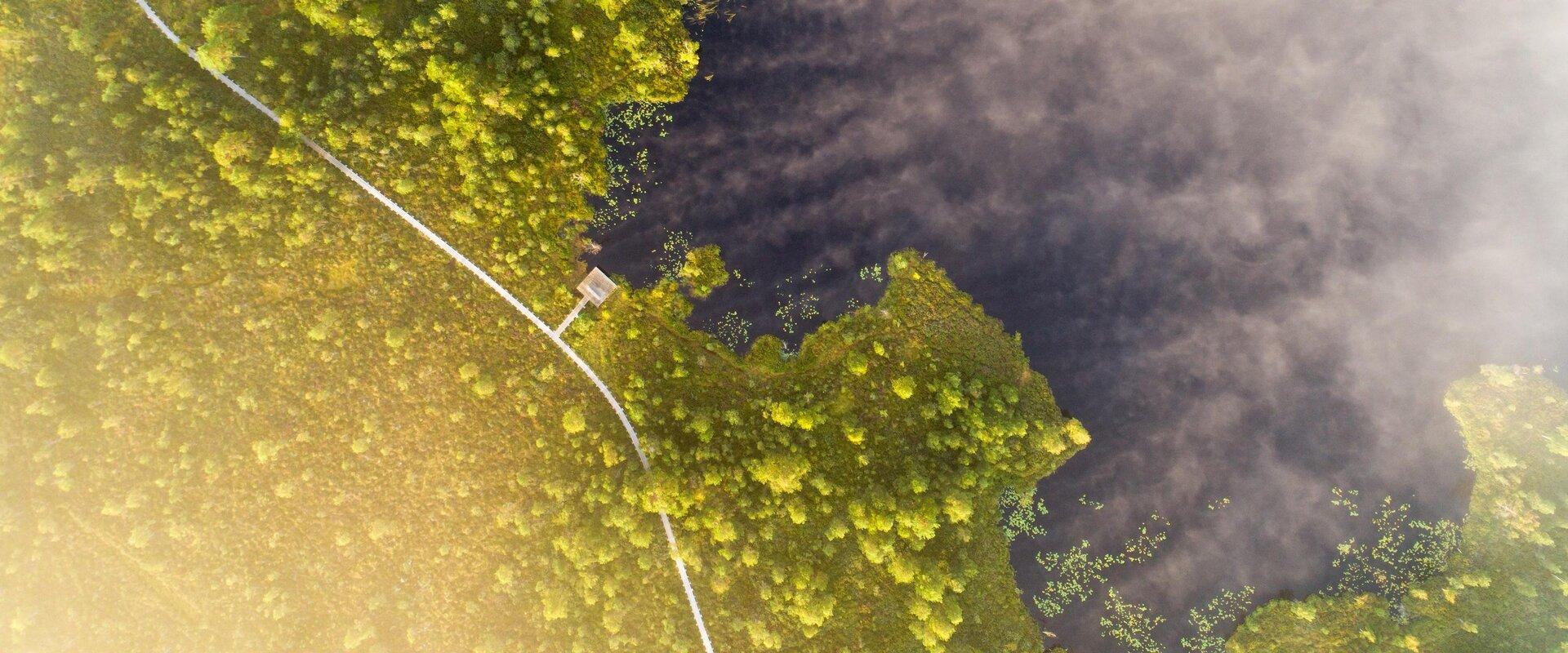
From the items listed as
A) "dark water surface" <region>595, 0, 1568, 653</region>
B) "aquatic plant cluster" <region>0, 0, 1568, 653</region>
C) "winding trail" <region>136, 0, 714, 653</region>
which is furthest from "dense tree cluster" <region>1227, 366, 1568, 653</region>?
"winding trail" <region>136, 0, 714, 653</region>

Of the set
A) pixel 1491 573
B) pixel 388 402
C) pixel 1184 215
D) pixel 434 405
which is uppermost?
pixel 1184 215

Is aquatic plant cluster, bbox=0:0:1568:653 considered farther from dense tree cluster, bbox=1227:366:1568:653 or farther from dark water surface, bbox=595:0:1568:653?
dark water surface, bbox=595:0:1568:653

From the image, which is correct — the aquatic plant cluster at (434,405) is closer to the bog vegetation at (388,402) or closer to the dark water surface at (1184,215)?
the bog vegetation at (388,402)

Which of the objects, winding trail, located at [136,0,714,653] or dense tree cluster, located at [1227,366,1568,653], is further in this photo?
dense tree cluster, located at [1227,366,1568,653]

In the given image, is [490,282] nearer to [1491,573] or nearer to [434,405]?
[434,405]

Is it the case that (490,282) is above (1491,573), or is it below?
below

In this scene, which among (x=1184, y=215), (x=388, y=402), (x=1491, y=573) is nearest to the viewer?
(x=388, y=402)

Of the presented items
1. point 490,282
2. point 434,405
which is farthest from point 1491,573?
point 434,405
